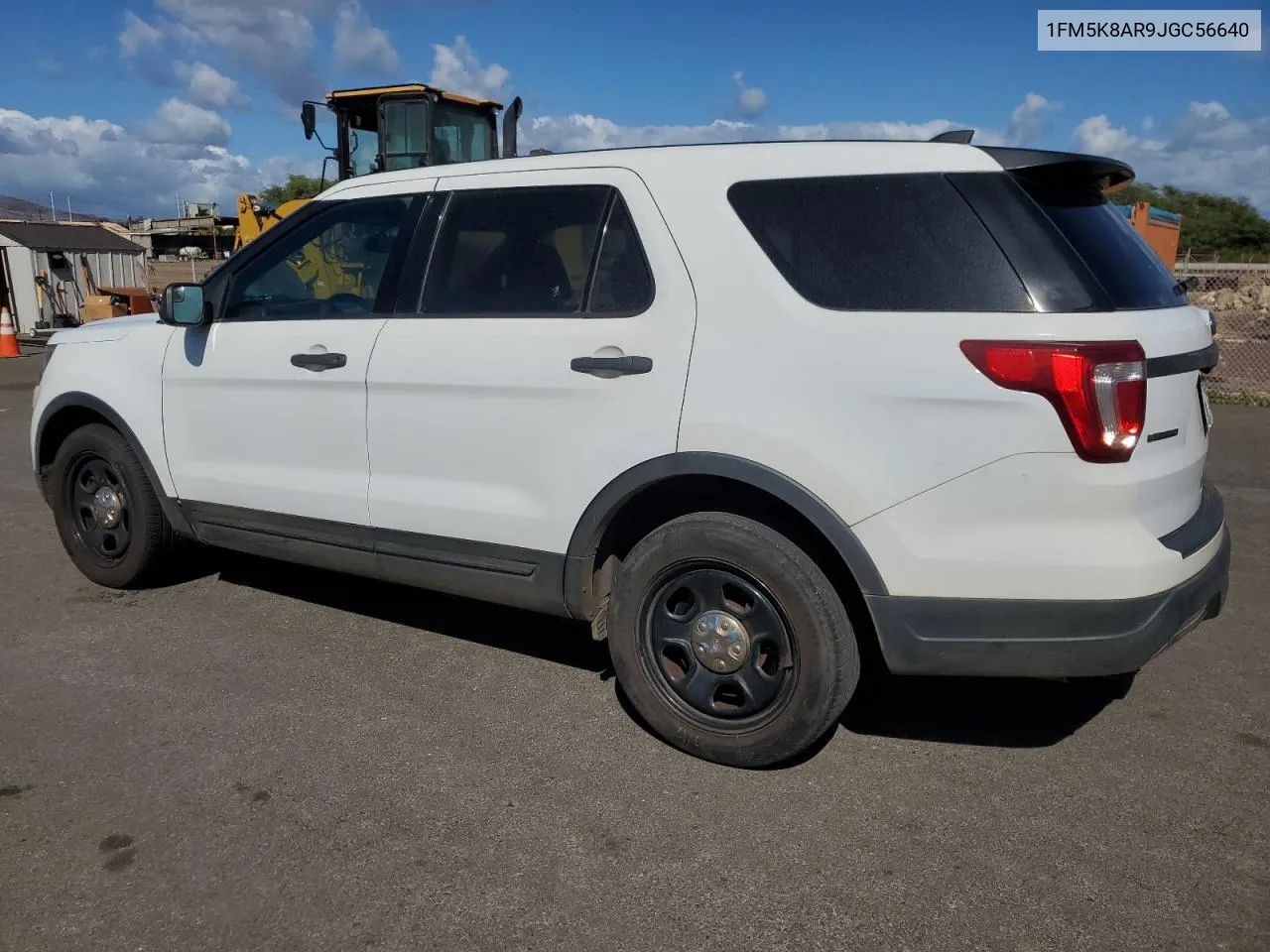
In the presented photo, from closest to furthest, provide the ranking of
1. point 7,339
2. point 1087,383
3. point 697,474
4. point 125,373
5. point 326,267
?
point 1087,383
point 697,474
point 326,267
point 125,373
point 7,339

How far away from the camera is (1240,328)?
18594 mm

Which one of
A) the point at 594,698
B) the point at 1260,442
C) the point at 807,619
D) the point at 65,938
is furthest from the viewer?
the point at 1260,442

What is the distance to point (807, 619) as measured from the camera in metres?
3.16

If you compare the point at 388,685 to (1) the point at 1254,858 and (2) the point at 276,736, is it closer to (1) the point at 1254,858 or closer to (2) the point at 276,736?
(2) the point at 276,736

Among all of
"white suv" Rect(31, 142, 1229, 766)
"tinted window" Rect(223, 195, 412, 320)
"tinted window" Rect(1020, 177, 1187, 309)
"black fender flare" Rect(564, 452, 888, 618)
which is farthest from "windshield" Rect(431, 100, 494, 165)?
"tinted window" Rect(1020, 177, 1187, 309)

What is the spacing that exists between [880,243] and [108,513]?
12.8ft

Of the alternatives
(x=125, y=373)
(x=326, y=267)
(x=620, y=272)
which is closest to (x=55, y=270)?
(x=125, y=373)

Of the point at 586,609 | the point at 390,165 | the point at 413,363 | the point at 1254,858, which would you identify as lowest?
the point at 1254,858

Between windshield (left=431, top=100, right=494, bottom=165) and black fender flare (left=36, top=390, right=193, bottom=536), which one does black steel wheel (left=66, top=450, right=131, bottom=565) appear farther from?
windshield (left=431, top=100, right=494, bottom=165)

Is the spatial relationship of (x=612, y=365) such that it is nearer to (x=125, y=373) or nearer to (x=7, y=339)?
(x=125, y=373)

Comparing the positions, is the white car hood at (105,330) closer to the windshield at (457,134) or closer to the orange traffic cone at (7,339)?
the windshield at (457,134)

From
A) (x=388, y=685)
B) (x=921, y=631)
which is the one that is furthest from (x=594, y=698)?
(x=921, y=631)

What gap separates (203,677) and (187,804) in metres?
1.02

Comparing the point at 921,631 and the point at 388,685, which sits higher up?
the point at 921,631
